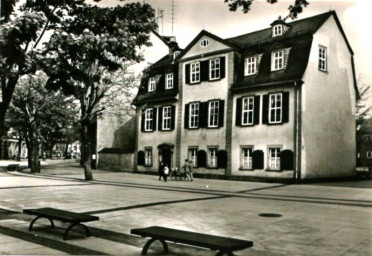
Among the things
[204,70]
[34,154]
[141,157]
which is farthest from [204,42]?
[34,154]

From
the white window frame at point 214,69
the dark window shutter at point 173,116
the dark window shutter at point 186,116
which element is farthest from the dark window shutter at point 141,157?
the white window frame at point 214,69

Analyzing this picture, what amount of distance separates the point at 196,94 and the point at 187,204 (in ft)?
57.6

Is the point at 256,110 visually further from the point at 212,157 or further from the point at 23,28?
the point at 23,28

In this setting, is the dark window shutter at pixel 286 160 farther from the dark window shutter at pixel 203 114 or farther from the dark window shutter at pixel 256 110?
the dark window shutter at pixel 203 114

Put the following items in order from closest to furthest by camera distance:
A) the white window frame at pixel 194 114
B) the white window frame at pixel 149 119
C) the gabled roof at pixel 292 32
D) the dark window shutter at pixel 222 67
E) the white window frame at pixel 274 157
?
the gabled roof at pixel 292 32 < the white window frame at pixel 274 157 < the dark window shutter at pixel 222 67 < the white window frame at pixel 194 114 < the white window frame at pixel 149 119

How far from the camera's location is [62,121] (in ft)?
108

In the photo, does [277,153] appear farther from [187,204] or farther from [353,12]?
[353,12]

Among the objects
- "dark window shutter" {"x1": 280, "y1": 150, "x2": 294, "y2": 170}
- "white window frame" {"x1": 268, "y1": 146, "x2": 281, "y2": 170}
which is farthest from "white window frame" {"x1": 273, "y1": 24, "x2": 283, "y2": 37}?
"dark window shutter" {"x1": 280, "y1": 150, "x2": 294, "y2": 170}

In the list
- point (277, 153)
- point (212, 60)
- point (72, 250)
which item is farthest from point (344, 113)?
point (72, 250)

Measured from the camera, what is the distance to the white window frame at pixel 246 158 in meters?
26.9

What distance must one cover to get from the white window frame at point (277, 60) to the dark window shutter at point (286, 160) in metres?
5.06

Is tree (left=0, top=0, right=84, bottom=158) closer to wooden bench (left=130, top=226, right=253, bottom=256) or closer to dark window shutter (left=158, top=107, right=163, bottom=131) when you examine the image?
wooden bench (left=130, top=226, right=253, bottom=256)

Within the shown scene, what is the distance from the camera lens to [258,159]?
85.8ft

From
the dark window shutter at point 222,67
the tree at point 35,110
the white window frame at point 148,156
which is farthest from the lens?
the white window frame at point 148,156
